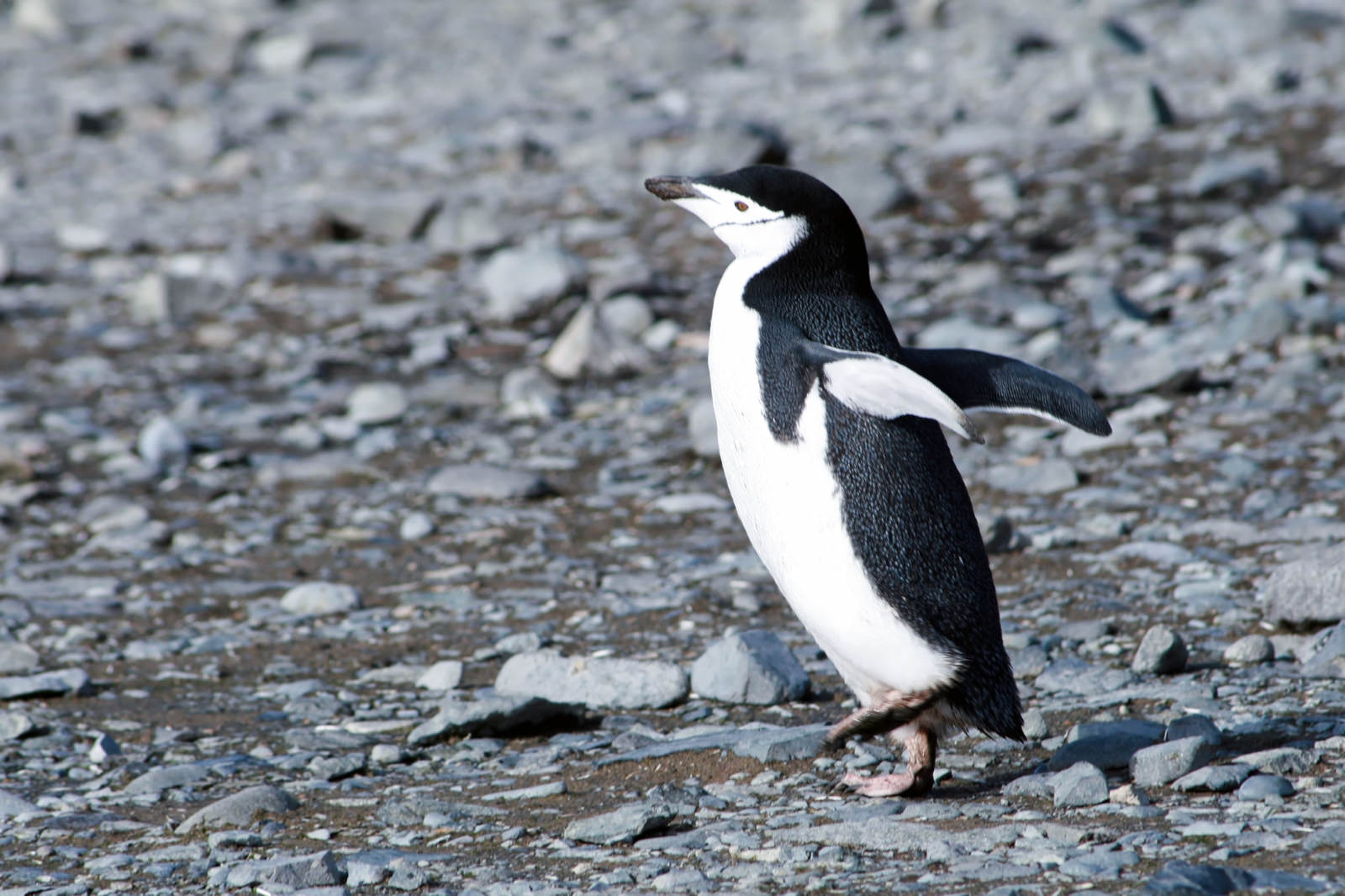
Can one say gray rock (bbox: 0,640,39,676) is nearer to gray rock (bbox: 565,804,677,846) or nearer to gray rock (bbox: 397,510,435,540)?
Result: gray rock (bbox: 397,510,435,540)

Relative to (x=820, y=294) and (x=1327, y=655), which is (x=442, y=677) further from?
(x=1327, y=655)

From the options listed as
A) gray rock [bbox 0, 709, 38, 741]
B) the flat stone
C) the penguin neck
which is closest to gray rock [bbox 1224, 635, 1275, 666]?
the penguin neck

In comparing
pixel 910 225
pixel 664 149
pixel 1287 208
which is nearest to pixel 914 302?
pixel 910 225

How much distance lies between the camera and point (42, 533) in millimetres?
4629

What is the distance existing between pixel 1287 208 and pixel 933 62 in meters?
3.23

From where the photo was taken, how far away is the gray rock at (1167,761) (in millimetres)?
2482

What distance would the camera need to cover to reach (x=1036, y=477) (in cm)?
441

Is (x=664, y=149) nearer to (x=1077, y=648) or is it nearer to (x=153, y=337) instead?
→ (x=153, y=337)

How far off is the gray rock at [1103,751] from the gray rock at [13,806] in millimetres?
1719

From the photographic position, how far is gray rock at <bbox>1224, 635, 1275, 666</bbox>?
311cm

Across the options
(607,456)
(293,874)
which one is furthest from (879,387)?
(607,456)

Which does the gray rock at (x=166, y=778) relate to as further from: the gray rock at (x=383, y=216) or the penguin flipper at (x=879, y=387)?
Result: the gray rock at (x=383, y=216)

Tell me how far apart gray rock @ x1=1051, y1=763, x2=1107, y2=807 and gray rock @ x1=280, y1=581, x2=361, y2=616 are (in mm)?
2043

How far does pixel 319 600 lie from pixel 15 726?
0.94m
